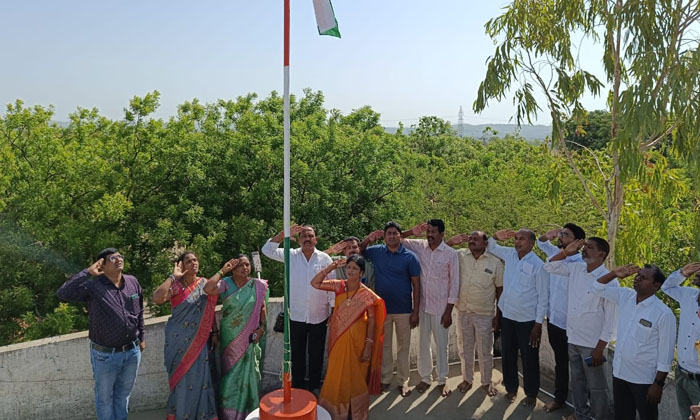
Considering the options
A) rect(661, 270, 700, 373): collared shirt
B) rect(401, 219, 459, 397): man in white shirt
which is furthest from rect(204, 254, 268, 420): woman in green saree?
rect(661, 270, 700, 373): collared shirt

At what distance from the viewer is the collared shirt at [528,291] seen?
15.9ft

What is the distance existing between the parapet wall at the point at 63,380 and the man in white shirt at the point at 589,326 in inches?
19.9

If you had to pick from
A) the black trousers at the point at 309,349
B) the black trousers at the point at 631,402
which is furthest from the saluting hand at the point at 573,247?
the black trousers at the point at 309,349

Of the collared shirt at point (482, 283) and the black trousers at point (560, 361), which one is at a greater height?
the collared shirt at point (482, 283)

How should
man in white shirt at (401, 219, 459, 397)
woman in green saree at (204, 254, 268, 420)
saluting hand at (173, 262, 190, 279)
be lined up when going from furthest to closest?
1. man in white shirt at (401, 219, 459, 397)
2. woman in green saree at (204, 254, 268, 420)
3. saluting hand at (173, 262, 190, 279)

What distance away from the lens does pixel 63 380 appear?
4496 mm

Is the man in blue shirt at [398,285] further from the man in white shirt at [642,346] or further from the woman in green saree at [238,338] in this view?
the man in white shirt at [642,346]

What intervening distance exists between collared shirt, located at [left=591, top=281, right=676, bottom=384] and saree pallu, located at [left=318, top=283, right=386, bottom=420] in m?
1.90

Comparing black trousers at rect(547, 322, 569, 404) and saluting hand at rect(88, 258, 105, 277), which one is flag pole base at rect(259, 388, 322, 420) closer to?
saluting hand at rect(88, 258, 105, 277)

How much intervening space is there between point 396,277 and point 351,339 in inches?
32.5

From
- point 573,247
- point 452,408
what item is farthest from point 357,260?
point 573,247

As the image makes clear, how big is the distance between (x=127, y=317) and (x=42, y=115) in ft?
23.1

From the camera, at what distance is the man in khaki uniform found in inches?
203

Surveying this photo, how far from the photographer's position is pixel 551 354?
5523 millimetres
